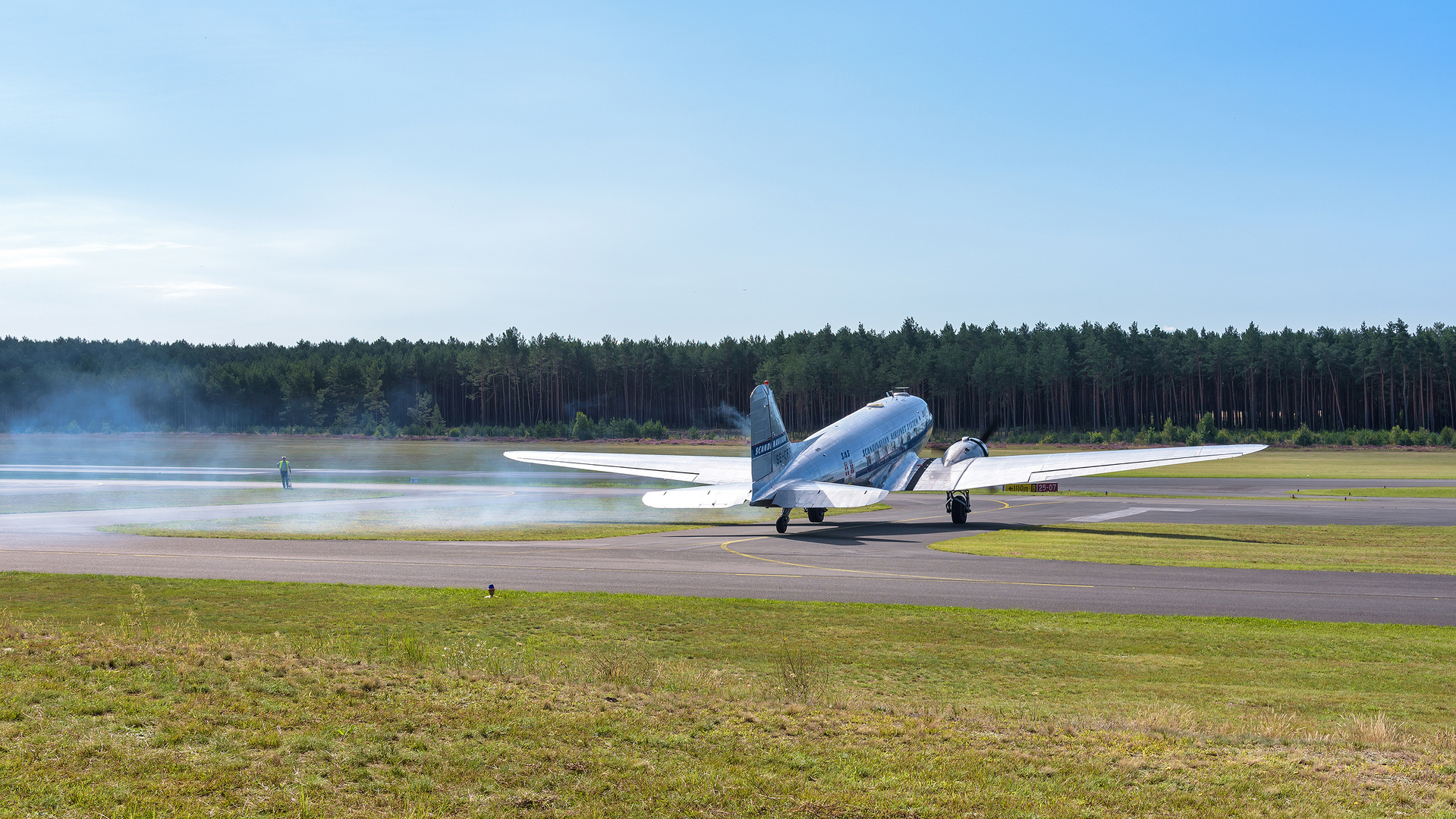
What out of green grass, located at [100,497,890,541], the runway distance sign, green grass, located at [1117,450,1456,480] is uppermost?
the runway distance sign

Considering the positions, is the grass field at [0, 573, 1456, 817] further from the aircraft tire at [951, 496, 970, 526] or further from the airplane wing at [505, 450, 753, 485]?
the airplane wing at [505, 450, 753, 485]

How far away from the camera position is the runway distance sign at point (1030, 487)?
42031 mm

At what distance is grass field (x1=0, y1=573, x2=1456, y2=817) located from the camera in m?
9.05

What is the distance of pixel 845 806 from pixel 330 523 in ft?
129

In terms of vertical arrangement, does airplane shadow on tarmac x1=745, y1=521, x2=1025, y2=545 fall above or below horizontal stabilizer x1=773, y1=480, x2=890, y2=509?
below

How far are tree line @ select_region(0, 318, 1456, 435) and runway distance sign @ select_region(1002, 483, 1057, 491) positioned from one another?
91.1 metres

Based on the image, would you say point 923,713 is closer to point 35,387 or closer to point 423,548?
point 423,548

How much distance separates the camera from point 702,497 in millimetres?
38000

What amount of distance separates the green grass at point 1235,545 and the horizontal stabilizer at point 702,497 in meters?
7.66

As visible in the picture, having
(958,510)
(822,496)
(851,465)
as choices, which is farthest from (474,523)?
(958,510)

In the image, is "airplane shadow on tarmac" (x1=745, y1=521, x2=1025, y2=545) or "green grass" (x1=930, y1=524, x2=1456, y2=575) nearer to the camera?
"green grass" (x1=930, y1=524, x2=1456, y2=575)

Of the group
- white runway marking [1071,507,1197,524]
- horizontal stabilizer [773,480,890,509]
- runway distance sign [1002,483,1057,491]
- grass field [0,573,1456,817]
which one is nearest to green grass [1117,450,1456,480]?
white runway marking [1071,507,1197,524]

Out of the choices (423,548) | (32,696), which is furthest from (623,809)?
(423,548)

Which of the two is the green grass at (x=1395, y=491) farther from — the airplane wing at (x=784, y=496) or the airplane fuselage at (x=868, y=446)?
the airplane wing at (x=784, y=496)
